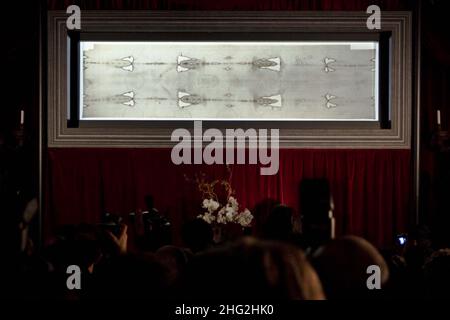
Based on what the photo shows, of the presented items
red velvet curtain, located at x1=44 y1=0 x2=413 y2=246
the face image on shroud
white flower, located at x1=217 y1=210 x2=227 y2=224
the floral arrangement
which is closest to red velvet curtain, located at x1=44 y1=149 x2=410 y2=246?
red velvet curtain, located at x1=44 y1=0 x2=413 y2=246

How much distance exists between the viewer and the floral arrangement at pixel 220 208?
6.55m

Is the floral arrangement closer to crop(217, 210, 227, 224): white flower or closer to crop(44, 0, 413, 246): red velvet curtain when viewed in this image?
crop(217, 210, 227, 224): white flower

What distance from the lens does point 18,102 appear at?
7531mm

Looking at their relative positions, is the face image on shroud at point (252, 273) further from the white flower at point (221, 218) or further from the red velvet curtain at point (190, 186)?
the red velvet curtain at point (190, 186)

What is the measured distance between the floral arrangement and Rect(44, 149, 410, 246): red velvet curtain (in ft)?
0.37

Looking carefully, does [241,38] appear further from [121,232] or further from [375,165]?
[121,232]


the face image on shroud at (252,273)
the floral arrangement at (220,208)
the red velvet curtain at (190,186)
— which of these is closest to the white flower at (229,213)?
the floral arrangement at (220,208)

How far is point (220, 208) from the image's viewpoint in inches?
288

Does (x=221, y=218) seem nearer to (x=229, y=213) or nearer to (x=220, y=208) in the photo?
(x=229, y=213)

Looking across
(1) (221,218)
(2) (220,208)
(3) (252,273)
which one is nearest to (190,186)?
(2) (220,208)

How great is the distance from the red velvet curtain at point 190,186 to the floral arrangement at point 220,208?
0.37ft
